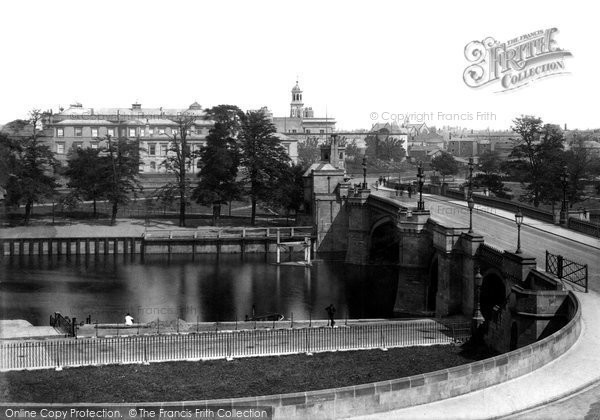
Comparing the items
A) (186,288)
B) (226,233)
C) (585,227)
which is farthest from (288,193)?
(585,227)

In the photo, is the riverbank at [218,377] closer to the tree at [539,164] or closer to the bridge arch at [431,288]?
the bridge arch at [431,288]

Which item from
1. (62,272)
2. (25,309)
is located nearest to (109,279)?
(62,272)

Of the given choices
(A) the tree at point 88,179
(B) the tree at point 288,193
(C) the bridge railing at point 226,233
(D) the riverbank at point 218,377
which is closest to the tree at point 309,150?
(B) the tree at point 288,193

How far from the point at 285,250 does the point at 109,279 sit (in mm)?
18901

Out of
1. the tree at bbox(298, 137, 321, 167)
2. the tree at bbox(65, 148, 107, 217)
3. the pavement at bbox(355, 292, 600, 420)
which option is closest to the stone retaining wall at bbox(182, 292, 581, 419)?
the pavement at bbox(355, 292, 600, 420)

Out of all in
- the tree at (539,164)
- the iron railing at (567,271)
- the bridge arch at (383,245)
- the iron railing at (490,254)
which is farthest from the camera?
the tree at (539,164)

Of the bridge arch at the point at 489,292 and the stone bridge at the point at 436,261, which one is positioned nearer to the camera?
the stone bridge at the point at 436,261

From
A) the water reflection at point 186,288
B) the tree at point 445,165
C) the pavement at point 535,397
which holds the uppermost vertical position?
the tree at point 445,165

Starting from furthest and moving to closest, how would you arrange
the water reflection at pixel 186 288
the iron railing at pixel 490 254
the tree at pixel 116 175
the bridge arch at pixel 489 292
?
the tree at pixel 116 175 < the water reflection at pixel 186 288 < the bridge arch at pixel 489 292 < the iron railing at pixel 490 254

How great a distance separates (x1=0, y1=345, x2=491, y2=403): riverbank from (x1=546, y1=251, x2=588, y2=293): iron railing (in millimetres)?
4918

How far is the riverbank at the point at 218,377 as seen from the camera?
28609 millimetres

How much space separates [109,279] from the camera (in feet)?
211

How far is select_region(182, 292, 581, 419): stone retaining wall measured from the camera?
794 inches

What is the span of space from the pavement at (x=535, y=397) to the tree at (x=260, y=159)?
61.9m
